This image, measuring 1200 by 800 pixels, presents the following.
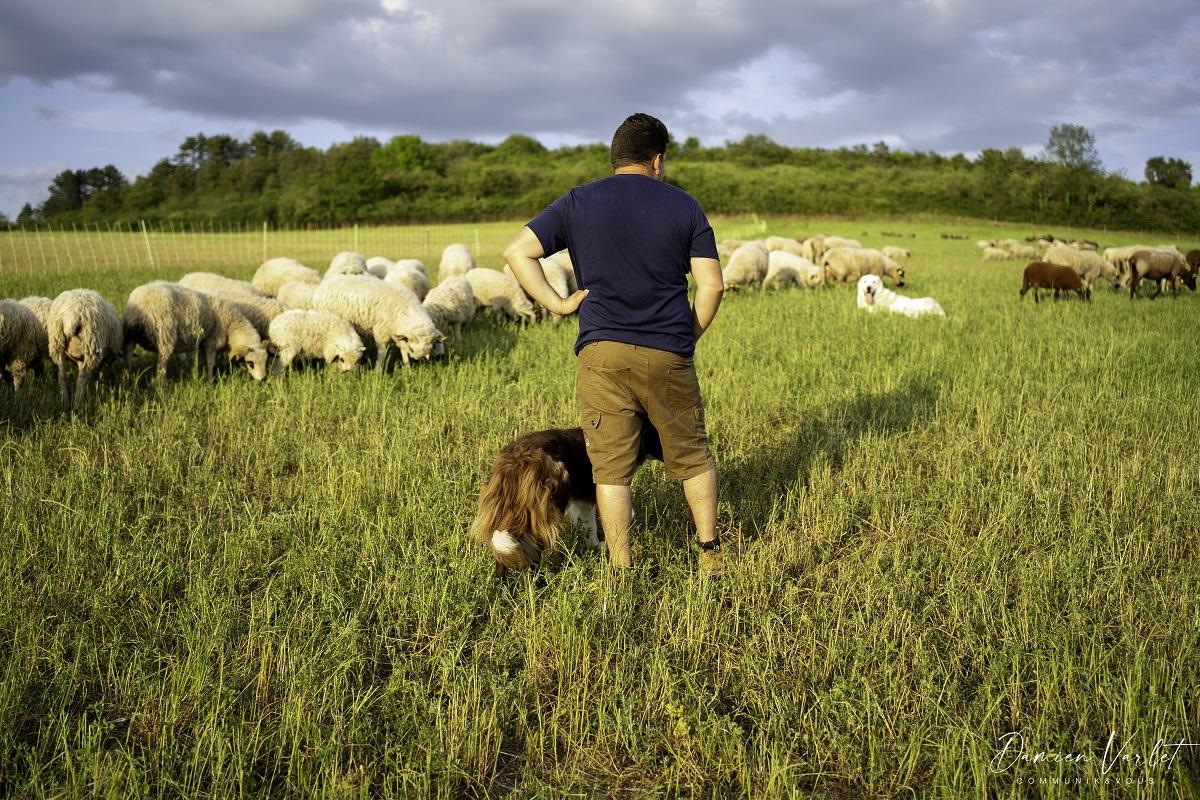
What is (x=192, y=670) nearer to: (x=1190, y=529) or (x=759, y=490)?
(x=759, y=490)

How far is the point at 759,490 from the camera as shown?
5.42m

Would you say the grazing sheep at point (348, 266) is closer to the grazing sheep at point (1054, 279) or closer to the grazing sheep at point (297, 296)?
the grazing sheep at point (297, 296)

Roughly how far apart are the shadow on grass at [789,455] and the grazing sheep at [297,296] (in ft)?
24.0

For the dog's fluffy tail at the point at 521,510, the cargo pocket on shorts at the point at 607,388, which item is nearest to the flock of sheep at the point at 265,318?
the cargo pocket on shorts at the point at 607,388

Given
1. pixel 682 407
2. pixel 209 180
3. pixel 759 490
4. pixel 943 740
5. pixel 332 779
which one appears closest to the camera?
pixel 332 779

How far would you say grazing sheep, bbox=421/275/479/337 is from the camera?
1162 centimetres

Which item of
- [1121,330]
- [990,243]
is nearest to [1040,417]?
[1121,330]

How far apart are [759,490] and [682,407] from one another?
1.83 m

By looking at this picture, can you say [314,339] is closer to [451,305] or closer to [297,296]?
[297,296]

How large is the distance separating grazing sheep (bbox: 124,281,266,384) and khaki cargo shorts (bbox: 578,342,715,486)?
21.0 ft

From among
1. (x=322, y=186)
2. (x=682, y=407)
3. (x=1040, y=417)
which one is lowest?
(x=1040, y=417)

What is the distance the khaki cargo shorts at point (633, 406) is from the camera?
3.73 m

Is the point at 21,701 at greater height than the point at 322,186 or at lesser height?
lesser

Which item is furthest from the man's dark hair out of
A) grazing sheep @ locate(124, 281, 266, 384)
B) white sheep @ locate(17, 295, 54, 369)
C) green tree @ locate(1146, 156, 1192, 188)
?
green tree @ locate(1146, 156, 1192, 188)
